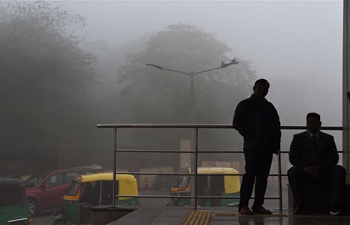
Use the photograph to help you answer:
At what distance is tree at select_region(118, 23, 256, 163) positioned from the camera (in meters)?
18.1

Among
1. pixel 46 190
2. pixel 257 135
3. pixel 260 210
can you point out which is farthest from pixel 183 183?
pixel 257 135

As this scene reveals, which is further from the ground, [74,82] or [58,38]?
[58,38]

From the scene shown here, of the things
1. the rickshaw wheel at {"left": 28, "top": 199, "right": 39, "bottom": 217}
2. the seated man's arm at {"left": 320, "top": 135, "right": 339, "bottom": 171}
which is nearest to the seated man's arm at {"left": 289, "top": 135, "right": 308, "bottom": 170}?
the seated man's arm at {"left": 320, "top": 135, "right": 339, "bottom": 171}

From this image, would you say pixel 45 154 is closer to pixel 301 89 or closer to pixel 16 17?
pixel 16 17

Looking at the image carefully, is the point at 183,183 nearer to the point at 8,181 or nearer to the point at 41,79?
the point at 8,181

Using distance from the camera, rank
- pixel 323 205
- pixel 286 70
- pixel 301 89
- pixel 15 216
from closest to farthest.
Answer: pixel 323 205
pixel 15 216
pixel 301 89
pixel 286 70

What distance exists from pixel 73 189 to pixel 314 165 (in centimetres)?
999

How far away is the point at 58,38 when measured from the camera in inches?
822

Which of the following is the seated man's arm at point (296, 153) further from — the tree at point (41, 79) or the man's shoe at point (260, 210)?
the tree at point (41, 79)

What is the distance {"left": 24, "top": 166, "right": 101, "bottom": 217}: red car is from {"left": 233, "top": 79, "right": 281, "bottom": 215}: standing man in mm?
9876

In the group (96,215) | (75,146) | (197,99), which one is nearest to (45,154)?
(75,146)

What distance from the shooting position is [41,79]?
20969 mm

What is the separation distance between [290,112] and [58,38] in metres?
10.1

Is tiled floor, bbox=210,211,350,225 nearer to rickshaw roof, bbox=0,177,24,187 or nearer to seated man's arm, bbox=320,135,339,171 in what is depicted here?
seated man's arm, bbox=320,135,339,171
